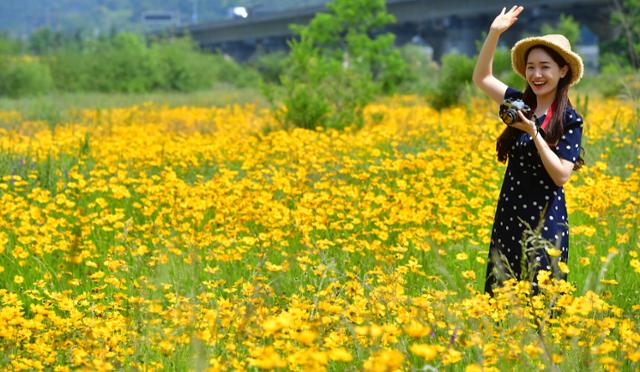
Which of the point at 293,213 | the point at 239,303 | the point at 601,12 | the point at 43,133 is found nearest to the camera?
the point at 239,303

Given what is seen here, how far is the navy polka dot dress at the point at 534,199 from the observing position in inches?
133

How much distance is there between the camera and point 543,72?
3.41 metres

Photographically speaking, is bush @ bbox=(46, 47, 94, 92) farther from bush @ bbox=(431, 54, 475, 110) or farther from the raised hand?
the raised hand

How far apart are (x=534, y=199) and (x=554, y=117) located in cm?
39

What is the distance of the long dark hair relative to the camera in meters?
3.33

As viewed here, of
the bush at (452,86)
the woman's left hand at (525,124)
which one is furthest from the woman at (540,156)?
the bush at (452,86)

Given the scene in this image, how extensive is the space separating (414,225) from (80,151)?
3974 millimetres

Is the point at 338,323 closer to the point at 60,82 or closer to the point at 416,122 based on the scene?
the point at 416,122

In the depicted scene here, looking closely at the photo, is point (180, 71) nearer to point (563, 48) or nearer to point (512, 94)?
point (512, 94)

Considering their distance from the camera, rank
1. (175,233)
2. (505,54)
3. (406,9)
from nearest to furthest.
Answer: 1. (175,233)
2. (505,54)
3. (406,9)

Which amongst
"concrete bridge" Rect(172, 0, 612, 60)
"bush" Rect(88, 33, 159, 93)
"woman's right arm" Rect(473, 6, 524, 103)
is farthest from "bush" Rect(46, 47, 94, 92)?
"woman's right arm" Rect(473, 6, 524, 103)

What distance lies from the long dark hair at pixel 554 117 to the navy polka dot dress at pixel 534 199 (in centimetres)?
3

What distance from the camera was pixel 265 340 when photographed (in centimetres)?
272

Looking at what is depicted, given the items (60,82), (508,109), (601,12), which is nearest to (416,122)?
(508,109)
